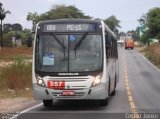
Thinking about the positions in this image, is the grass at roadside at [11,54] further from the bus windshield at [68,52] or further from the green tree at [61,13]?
the bus windshield at [68,52]

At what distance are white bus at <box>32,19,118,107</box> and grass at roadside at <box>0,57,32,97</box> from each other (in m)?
6.10

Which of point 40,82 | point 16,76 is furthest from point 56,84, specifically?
point 16,76

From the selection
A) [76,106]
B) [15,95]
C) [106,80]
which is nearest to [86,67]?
[106,80]

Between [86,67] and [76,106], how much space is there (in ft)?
6.83

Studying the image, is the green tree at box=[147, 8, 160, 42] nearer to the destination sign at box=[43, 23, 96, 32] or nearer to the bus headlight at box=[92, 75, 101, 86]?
the destination sign at box=[43, 23, 96, 32]

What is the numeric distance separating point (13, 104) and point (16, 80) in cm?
648

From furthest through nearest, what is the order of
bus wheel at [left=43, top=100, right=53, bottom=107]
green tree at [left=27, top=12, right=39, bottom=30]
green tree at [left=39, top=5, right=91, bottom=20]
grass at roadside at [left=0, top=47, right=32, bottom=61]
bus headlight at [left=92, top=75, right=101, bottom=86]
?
green tree at [left=27, top=12, right=39, bottom=30]
green tree at [left=39, top=5, right=91, bottom=20]
grass at roadside at [left=0, top=47, right=32, bottom=61]
bus wheel at [left=43, top=100, right=53, bottom=107]
bus headlight at [left=92, top=75, right=101, bottom=86]

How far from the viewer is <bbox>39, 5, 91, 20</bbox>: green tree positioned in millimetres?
126125

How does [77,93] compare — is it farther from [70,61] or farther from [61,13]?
[61,13]

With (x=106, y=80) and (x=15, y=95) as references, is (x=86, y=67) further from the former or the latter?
(x=15, y=95)

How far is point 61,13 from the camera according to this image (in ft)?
420

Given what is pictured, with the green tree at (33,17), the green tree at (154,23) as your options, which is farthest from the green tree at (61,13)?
the green tree at (154,23)

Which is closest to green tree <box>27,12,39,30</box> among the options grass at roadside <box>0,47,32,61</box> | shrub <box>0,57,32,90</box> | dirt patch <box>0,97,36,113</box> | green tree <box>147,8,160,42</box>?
green tree <box>147,8,160,42</box>

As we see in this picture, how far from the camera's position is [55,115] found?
16.3 metres
